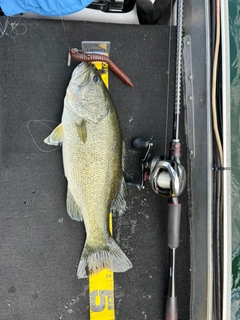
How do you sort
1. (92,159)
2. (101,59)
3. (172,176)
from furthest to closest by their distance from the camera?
(101,59) → (92,159) → (172,176)

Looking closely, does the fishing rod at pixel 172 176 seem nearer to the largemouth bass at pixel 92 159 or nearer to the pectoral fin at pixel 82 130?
the largemouth bass at pixel 92 159

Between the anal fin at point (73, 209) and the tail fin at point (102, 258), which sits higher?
the anal fin at point (73, 209)

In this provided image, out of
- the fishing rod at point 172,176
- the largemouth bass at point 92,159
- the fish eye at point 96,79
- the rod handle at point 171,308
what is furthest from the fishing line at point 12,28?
the rod handle at point 171,308

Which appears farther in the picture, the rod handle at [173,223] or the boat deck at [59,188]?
the boat deck at [59,188]

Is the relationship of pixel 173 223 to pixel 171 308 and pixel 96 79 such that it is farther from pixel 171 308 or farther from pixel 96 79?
pixel 96 79

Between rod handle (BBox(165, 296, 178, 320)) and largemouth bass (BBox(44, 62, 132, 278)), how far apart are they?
0.41m

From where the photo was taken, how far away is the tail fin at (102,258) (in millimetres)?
1771

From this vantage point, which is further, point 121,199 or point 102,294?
point 102,294

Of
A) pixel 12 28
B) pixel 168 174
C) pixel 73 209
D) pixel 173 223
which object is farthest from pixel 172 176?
pixel 12 28

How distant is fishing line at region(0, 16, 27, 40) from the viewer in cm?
182

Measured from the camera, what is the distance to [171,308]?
6.18ft

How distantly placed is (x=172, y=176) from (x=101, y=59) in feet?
2.54

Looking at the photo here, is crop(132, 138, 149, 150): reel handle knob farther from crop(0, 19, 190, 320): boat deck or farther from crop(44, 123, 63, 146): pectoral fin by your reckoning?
crop(44, 123, 63, 146): pectoral fin

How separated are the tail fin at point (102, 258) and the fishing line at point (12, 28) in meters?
1.27
